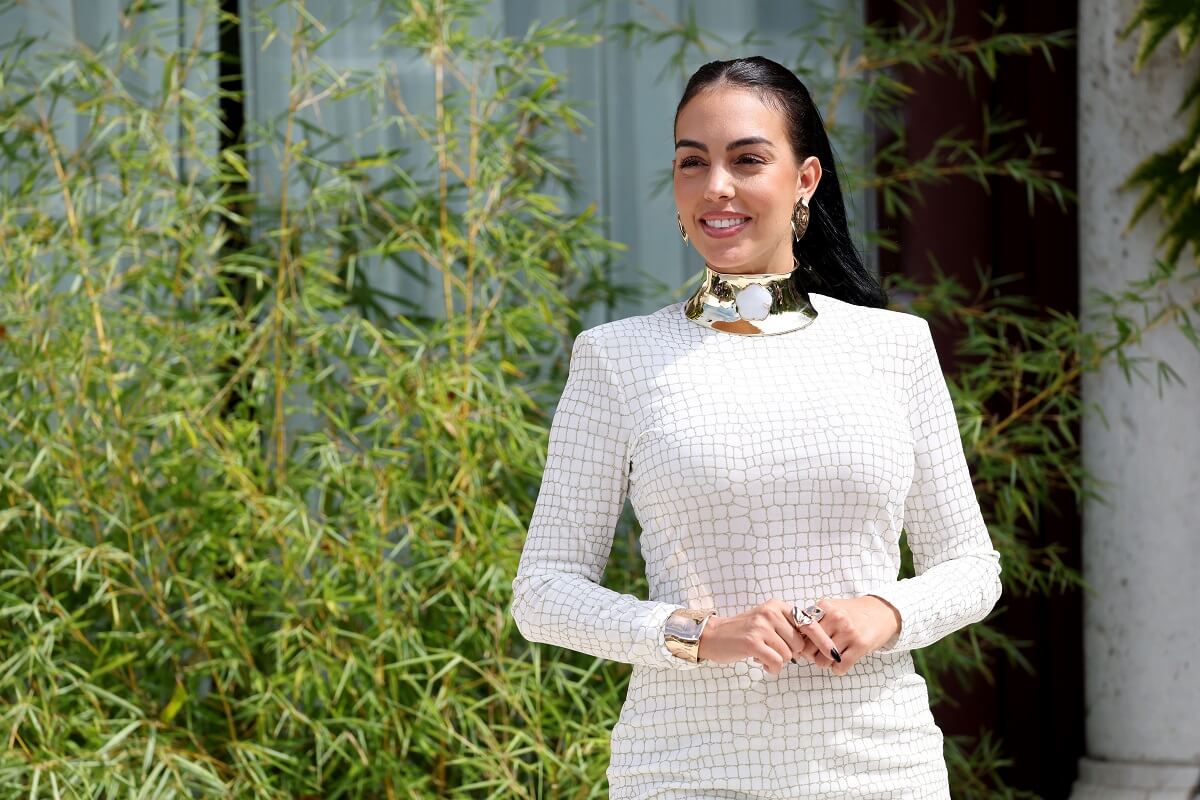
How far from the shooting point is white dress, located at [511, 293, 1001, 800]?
4.69 ft

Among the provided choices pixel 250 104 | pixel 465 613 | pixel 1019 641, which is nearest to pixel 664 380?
pixel 465 613

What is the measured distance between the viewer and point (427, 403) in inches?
108

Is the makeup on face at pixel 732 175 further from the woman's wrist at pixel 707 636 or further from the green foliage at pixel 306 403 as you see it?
the green foliage at pixel 306 403

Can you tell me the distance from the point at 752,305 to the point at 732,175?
5.2 inches

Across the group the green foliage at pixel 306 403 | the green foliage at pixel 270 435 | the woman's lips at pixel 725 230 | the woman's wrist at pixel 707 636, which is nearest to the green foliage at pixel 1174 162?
the green foliage at pixel 306 403

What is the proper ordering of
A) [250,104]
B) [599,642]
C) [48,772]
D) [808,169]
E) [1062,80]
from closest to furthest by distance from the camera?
1. [599,642]
2. [808,169]
3. [48,772]
4. [250,104]
5. [1062,80]

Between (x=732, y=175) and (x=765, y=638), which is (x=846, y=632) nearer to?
(x=765, y=638)

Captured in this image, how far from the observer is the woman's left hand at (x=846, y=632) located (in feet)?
4.44

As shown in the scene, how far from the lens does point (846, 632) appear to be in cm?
135

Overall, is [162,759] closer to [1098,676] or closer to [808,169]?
[808,169]

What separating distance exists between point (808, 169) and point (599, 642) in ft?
1.73

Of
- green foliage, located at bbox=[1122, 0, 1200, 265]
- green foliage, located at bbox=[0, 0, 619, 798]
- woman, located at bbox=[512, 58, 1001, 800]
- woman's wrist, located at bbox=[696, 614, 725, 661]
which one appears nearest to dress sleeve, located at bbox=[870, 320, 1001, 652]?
woman, located at bbox=[512, 58, 1001, 800]

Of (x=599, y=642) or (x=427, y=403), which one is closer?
(x=599, y=642)

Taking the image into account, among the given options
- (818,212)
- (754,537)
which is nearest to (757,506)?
(754,537)
